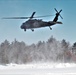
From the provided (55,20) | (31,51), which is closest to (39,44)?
(31,51)

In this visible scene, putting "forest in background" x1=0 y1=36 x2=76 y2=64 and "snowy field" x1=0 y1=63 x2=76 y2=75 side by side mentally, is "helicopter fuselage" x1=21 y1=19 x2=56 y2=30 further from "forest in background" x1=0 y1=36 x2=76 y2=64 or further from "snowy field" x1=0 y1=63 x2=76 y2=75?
"forest in background" x1=0 y1=36 x2=76 y2=64

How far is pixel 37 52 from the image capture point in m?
68.6

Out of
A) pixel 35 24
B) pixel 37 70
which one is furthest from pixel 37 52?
pixel 35 24

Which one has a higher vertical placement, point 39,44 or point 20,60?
point 39,44

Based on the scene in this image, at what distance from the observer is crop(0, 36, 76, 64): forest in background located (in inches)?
2445

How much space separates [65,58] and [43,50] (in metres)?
8.62

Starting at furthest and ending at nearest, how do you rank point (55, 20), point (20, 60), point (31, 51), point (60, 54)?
point (31, 51) < point (60, 54) < point (20, 60) < point (55, 20)

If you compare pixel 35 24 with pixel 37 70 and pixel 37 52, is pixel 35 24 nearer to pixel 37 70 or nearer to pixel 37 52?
pixel 37 70

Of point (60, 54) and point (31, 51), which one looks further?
point (31, 51)

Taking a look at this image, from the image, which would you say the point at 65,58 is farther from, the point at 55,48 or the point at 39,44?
the point at 39,44

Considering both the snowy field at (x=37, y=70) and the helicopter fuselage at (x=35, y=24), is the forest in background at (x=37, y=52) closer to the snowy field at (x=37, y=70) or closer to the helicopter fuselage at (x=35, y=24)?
the snowy field at (x=37, y=70)

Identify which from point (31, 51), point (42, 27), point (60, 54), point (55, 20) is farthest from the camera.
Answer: point (31, 51)

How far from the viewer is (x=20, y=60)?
199 ft

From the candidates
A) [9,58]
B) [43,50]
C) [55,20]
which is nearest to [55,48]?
[43,50]
